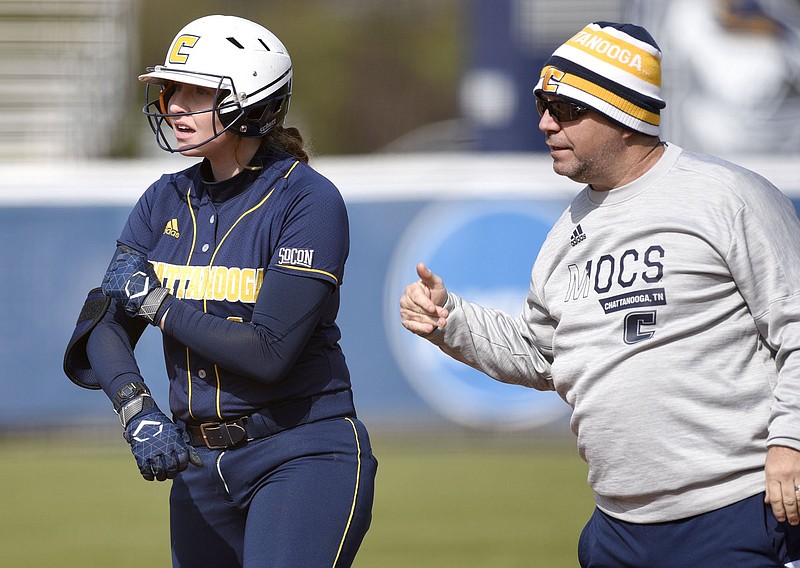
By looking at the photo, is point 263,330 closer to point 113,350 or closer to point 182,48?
point 113,350

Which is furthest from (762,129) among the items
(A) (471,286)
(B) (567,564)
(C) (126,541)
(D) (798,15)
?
(C) (126,541)

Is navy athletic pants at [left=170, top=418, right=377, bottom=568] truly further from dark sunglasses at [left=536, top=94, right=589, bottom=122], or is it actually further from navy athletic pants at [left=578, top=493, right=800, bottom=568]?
dark sunglasses at [left=536, top=94, right=589, bottom=122]

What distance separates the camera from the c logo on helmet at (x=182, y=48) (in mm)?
4082

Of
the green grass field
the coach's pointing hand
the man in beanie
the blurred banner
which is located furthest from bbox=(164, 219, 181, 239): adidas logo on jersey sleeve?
the blurred banner

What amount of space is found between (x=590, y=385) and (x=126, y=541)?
459cm

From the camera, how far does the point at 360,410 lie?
424 inches

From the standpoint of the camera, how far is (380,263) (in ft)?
35.4

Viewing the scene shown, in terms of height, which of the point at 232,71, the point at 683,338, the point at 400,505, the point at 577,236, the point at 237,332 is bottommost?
the point at 400,505

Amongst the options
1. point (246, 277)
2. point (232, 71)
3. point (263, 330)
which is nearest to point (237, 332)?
point (263, 330)

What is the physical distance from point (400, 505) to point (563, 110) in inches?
200

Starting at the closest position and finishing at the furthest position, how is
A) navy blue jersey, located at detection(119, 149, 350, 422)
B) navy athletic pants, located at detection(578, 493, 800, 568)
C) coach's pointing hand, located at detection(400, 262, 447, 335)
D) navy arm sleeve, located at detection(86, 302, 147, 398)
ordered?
1. navy athletic pants, located at detection(578, 493, 800, 568)
2. navy blue jersey, located at detection(119, 149, 350, 422)
3. navy arm sleeve, located at detection(86, 302, 147, 398)
4. coach's pointing hand, located at detection(400, 262, 447, 335)

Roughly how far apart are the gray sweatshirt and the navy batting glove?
3.82 feet

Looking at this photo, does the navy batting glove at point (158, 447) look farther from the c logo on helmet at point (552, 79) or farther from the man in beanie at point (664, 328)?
the c logo on helmet at point (552, 79)

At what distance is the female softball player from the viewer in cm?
387
